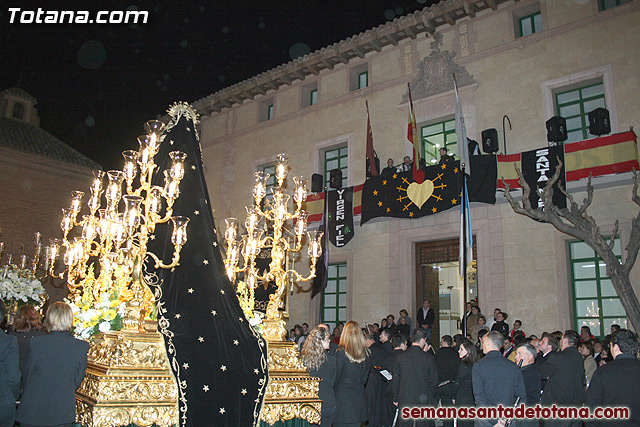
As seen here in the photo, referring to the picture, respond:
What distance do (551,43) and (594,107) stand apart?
205 cm

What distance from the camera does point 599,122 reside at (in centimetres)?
1166

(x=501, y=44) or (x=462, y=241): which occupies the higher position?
(x=501, y=44)

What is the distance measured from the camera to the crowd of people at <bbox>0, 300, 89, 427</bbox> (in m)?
3.93

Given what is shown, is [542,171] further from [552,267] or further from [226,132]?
[226,132]

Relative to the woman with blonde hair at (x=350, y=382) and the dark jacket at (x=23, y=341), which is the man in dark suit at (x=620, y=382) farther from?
the dark jacket at (x=23, y=341)

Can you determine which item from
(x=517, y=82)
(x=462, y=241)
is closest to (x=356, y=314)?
(x=462, y=241)

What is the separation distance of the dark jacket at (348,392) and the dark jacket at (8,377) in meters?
3.23

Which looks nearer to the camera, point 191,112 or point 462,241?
point 191,112

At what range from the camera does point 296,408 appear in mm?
5137

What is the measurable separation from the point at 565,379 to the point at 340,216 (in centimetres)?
1011

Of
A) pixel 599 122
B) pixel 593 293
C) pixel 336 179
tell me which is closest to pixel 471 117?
pixel 599 122

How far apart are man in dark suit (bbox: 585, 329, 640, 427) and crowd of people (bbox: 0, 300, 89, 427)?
432 centimetres

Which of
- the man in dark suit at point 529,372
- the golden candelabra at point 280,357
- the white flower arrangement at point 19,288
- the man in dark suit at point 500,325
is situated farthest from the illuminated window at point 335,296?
the golden candelabra at point 280,357

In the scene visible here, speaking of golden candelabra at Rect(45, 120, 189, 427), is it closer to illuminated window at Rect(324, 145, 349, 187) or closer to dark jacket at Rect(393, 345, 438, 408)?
dark jacket at Rect(393, 345, 438, 408)
